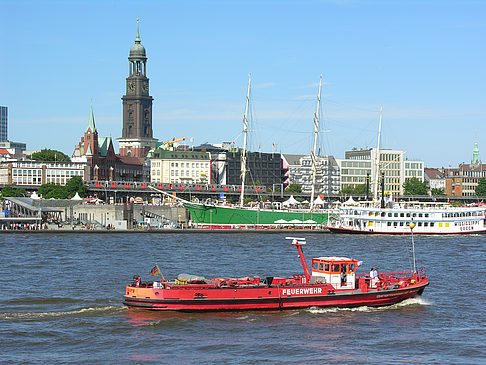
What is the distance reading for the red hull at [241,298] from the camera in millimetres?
45438

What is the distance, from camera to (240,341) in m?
40.9

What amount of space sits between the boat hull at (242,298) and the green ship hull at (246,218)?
8241 centimetres

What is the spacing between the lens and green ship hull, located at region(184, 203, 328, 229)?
131 metres

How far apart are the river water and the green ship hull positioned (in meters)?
56.2

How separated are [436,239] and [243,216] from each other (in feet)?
109

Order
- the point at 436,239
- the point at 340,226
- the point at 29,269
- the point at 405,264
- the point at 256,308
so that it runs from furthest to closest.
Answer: the point at 340,226, the point at 436,239, the point at 405,264, the point at 29,269, the point at 256,308

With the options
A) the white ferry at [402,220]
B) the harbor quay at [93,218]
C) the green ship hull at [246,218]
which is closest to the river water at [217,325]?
the white ferry at [402,220]

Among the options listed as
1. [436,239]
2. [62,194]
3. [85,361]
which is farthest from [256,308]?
[62,194]

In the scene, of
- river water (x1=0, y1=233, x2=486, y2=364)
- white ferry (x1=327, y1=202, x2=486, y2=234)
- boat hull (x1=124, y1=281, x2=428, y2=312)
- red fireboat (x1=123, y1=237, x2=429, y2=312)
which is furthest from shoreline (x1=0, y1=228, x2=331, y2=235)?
boat hull (x1=124, y1=281, x2=428, y2=312)

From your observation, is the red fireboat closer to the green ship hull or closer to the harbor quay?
the harbor quay

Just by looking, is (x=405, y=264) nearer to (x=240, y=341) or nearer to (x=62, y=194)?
(x=240, y=341)

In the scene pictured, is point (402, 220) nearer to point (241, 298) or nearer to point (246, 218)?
point (246, 218)

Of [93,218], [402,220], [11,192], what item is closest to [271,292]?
[402,220]

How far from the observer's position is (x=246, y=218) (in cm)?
13125
